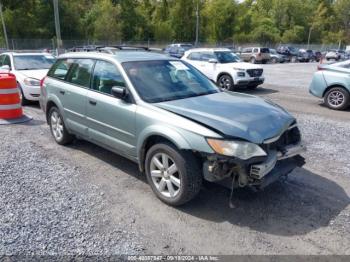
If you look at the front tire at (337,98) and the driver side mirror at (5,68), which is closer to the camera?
the front tire at (337,98)

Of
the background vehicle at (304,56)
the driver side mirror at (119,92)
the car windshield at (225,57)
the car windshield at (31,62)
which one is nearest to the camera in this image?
the driver side mirror at (119,92)

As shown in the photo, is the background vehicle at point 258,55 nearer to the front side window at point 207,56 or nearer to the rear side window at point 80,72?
the front side window at point 207,56

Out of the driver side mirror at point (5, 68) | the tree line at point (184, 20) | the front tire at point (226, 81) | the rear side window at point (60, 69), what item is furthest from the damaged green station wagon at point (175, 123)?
the tree line at point (184, 20)

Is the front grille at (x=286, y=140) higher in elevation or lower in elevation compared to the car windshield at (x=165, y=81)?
lower

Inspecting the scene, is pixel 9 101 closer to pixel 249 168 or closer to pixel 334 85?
pixel 249 168

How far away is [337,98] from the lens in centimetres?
920

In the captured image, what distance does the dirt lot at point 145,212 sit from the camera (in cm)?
314

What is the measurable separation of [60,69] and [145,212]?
3379mm

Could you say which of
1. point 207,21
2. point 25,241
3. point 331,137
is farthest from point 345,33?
point 25,241

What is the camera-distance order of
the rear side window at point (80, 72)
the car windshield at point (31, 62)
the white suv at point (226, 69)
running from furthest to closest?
the white suv at point (226, 69) → the car windshield at point (31, 62) → the rear side window at point (80, 72)

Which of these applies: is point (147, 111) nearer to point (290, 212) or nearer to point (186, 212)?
point (186, 212)

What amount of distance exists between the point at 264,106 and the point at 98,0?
A: 60.5 meters

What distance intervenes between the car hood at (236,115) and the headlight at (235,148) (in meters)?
0.07

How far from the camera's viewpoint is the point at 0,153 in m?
5.51
